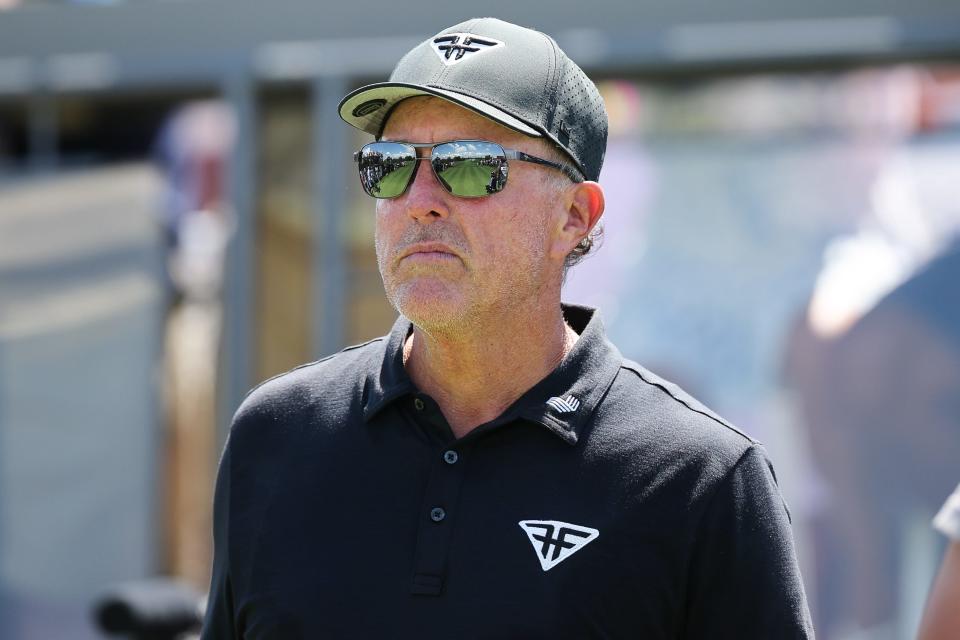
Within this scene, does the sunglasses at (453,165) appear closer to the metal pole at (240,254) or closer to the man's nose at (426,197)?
the man's nose at (426,197)

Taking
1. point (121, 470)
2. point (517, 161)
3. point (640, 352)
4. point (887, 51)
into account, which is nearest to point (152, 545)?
point (121, 470)

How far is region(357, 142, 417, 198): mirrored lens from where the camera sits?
6.60 ft

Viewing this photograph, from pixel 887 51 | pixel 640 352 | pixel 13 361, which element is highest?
pixel 887 51

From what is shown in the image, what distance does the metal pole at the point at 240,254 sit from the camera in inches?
197

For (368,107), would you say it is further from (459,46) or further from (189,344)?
(189,344)

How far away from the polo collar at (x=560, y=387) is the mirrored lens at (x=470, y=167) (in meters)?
0.31

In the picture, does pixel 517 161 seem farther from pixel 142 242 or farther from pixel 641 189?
pixel 142 242

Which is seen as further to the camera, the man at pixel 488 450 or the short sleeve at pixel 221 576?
the short sleeve at pixel 221 576

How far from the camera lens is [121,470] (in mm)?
5457

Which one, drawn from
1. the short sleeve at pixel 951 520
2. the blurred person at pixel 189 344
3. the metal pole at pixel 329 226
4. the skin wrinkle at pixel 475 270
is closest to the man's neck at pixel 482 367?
the skin wrinkle at pixel 475 270

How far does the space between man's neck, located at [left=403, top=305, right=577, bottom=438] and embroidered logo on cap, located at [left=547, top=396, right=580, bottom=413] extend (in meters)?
0.08

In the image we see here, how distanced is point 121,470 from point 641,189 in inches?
103

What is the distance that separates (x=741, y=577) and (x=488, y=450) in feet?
1.40

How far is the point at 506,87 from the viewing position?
1.96 m
